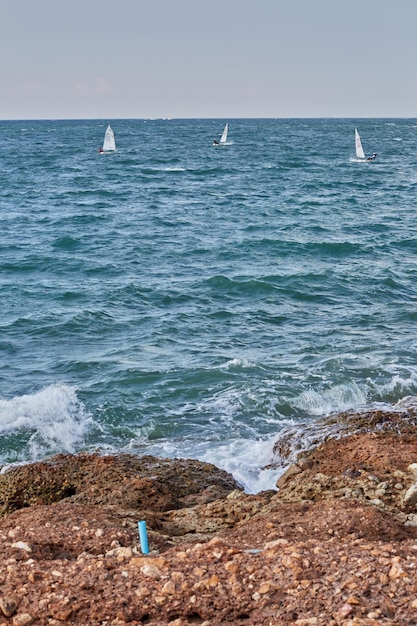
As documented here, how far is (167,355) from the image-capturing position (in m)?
16.7

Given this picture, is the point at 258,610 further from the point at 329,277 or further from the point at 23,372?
the point at 329,277

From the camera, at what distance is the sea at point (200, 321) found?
1306 centimetres

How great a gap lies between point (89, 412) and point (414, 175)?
161ft

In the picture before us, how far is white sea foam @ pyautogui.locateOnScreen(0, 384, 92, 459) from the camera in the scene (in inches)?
488

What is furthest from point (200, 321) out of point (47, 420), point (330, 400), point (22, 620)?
point (22, 620)

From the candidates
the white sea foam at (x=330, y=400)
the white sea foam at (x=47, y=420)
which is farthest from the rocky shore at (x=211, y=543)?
the white sea foam at (x=330, y=400)

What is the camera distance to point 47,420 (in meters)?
13.2

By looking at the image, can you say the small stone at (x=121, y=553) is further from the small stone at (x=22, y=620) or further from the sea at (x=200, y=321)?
the sea at (x=200, y=321)

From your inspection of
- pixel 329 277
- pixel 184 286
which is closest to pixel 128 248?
pixel 184 286

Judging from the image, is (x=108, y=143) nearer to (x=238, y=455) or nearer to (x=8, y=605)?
(x=238, y=455)

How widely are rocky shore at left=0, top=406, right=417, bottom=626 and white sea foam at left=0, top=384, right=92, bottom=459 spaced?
5.76 feet

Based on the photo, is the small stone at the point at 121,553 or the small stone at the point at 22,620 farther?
the small stone at the point at 121,553

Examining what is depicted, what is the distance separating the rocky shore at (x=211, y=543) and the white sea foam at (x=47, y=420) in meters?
1.76

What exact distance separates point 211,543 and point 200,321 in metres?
13.2
